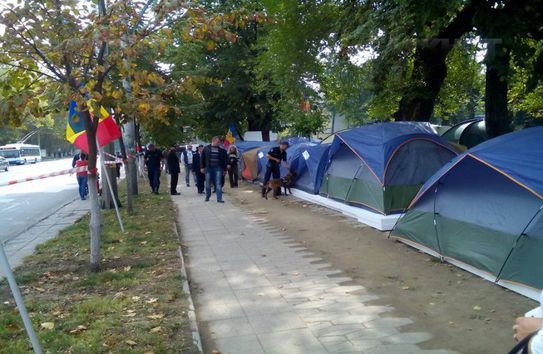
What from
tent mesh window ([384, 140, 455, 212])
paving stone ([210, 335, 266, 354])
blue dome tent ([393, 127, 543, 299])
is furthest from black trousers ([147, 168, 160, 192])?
paving stone ([210, 335, 266, 354])

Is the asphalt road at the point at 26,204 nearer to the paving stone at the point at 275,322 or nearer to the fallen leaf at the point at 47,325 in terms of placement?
the fallen leaf at the point at 47,325

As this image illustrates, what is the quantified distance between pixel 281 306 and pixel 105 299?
193 cm

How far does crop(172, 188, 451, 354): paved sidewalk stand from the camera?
4.39m

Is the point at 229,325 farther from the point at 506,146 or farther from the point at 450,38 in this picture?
the point at 450,38

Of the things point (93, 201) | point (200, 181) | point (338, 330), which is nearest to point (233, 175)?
point (200, 181)

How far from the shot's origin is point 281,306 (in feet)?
17.6

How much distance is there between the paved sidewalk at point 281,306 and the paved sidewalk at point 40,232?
2936 mm

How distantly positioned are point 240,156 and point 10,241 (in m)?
13.3

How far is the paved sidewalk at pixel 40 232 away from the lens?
8.67 m

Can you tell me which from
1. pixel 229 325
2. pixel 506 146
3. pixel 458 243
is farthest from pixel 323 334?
pixel 506 146

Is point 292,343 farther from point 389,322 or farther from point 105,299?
point 105,299

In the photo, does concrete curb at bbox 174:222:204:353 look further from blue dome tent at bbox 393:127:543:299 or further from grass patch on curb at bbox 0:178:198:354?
blue dome tent at bbox 393:127:543:299

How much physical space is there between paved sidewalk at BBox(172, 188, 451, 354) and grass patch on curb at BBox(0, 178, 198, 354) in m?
0.35

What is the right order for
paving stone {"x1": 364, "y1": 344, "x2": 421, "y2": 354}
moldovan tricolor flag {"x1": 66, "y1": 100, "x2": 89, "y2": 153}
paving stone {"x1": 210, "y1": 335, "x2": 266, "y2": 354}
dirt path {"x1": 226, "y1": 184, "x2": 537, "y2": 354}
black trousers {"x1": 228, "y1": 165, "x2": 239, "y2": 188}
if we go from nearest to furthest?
paving stone {"x1": 364, "y1": 344, "x2": 421, "y2": 354}, paving stone {"x1": 210, "y1": 335, "x2": 266, "y2": 354}, dirt path {"x1": 226, "y1": 184, "x2": 537, "y2": 354}, moldovan tricolor flag {"x1": 66, "y1": 100, "x2": 89, "y2": 153}, black trousers {"x1": 228, "y1": 165, "x2": 239, "y2": 188}
